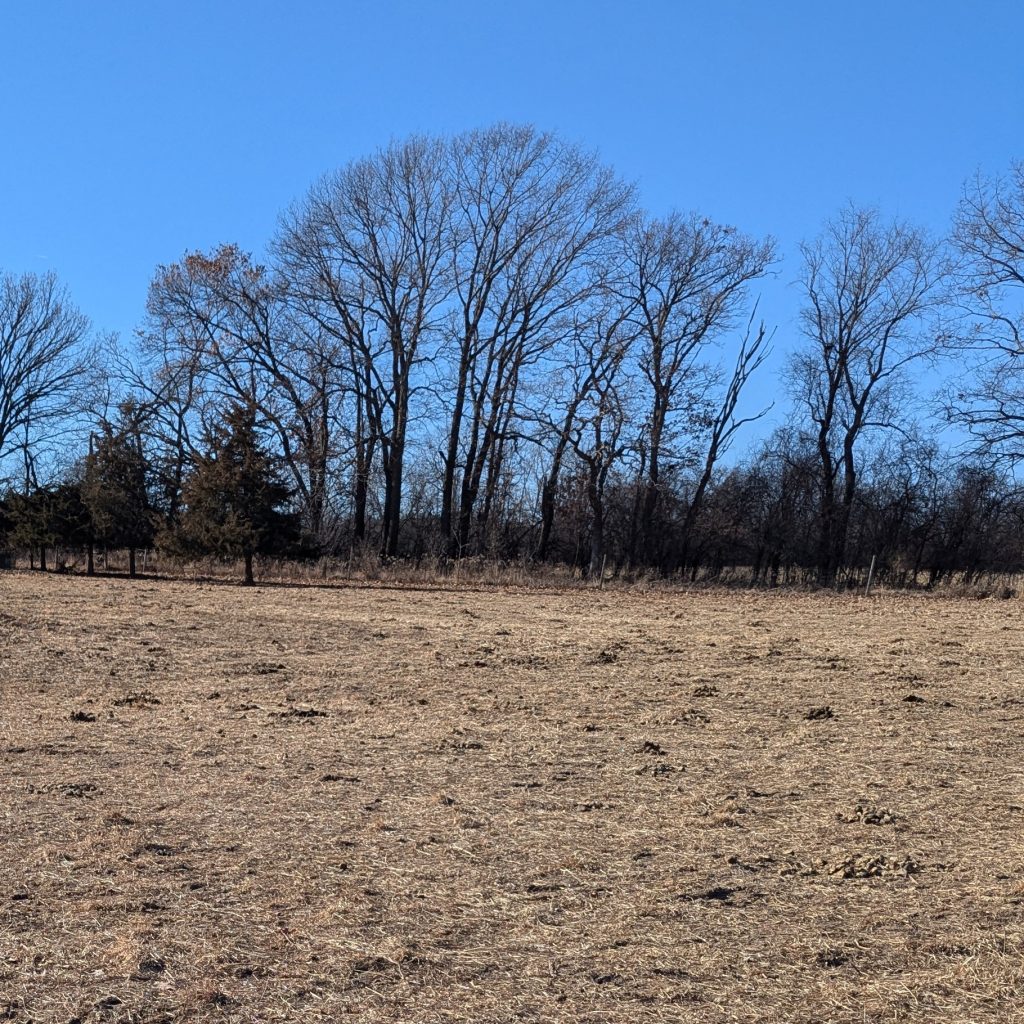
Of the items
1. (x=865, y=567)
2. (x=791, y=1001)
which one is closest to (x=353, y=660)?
(x=791, y=1001)

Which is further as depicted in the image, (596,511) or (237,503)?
(596,511)

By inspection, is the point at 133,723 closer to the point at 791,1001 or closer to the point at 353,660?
the point at 353,660

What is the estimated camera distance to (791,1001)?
3.78 metres

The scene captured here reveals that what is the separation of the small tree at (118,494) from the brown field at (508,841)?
71.8 ft

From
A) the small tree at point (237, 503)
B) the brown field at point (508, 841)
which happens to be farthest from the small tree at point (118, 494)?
the brown field at point (508, 841)

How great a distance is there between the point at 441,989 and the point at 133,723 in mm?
6392

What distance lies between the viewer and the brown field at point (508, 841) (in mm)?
3906

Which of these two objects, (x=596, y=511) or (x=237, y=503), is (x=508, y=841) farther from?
(x=596, y=511)

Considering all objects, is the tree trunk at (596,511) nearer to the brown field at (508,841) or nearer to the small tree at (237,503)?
the small tree at (237,503)

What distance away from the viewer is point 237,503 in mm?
31141

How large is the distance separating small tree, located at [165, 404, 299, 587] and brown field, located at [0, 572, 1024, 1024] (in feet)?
57.6

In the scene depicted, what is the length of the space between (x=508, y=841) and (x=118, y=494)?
31362 mm

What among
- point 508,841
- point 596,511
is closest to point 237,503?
point 596,511

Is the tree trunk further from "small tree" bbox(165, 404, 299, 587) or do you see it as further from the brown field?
the brown field
